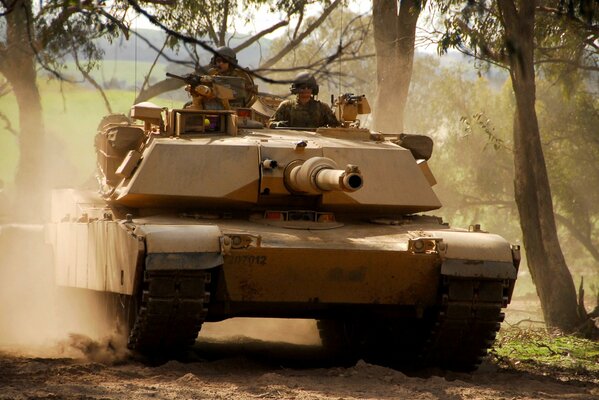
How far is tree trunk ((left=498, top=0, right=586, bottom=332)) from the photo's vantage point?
648 inches

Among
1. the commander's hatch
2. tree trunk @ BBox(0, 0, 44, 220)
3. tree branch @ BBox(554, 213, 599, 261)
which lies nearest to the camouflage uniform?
the commander's hatch

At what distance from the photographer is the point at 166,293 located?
31.0 feet

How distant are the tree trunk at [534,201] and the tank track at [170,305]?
7.90 meters

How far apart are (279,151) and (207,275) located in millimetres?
1958

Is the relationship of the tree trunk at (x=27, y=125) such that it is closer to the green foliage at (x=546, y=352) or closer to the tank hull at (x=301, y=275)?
the green foliage at (x=546, y=352)

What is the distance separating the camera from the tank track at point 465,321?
1002 cm

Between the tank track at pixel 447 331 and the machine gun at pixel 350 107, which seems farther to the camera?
the machine gun at pixel 350 107

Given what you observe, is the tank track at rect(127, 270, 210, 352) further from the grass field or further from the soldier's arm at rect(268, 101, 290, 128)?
the grass field

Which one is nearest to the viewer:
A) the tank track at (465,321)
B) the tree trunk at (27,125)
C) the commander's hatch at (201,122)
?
the tank track at (465,321)

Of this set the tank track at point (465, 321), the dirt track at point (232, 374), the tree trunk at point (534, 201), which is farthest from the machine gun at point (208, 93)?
the tree trunk at point (534, 201)

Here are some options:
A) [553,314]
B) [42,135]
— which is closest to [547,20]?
[553,314]

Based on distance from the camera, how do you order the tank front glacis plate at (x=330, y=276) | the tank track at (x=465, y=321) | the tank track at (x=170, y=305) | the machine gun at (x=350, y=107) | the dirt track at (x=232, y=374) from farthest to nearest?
the machine gun at (x=350, y=107), the tank track at (x=465, y=321), the tank front glacis plate at (x=330, y=276), the tank track at (x=170, y=305), the dirt track at (x=232, y=374)

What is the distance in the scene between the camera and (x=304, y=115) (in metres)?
12.9

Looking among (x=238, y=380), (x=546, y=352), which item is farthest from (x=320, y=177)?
(x=546, y=352)
